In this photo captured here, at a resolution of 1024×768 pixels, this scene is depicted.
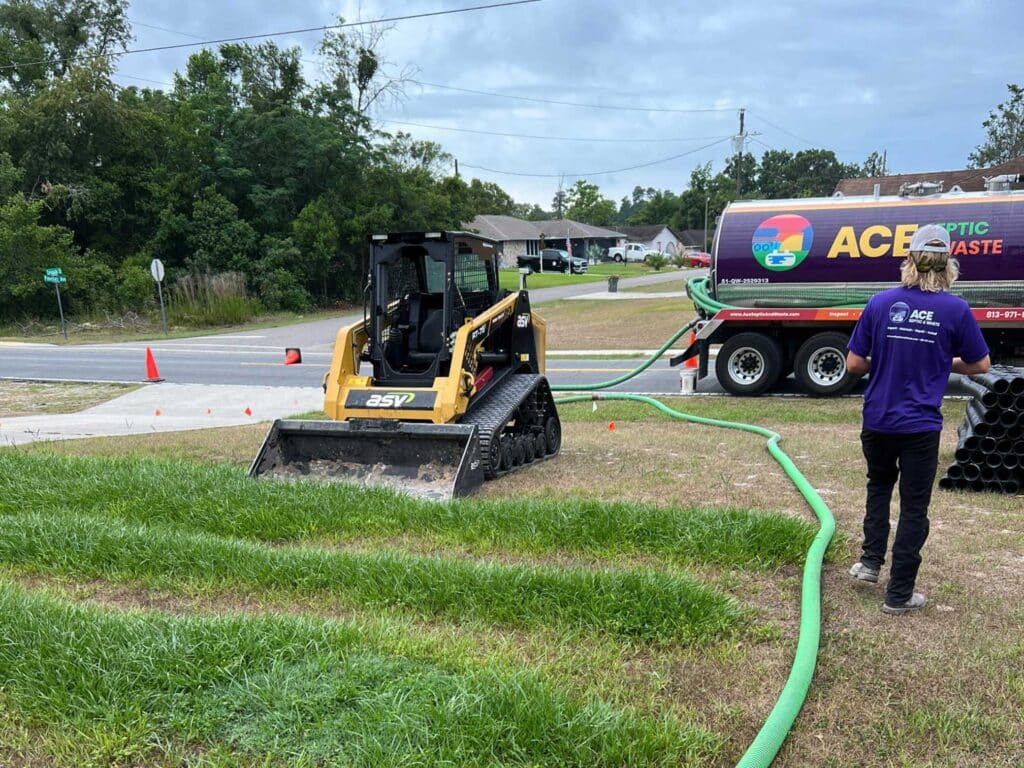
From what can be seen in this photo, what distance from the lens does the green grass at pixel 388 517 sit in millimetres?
5172

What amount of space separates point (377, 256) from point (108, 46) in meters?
48.3

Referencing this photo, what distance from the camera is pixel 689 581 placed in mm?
4402

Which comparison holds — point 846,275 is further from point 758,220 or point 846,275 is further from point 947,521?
point 947,521

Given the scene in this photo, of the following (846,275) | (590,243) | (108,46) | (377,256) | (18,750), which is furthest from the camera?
(590,243)

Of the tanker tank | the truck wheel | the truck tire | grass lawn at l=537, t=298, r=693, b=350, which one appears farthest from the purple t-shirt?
grass lawn at l=537, t=298, r=693, b=350

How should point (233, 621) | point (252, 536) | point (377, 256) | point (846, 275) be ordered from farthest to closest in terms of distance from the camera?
point (846, 275)
point (377, 256)
point (252, 536)
point (233, 621)

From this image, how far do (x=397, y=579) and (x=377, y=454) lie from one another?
3074 millimetres

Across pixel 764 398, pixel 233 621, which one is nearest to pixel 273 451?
pixel 233 621

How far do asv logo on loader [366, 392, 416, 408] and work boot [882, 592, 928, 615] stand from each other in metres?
4.57

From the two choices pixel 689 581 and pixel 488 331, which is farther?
pixel 488 331

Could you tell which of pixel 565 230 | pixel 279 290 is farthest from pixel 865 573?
pixel 565 230

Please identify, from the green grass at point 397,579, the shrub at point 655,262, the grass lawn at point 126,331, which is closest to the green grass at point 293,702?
the green grass at point 397,579

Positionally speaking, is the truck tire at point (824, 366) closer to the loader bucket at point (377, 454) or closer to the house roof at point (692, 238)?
the loader bucket at point (377, 454)

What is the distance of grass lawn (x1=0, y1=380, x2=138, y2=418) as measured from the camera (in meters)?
15.1
